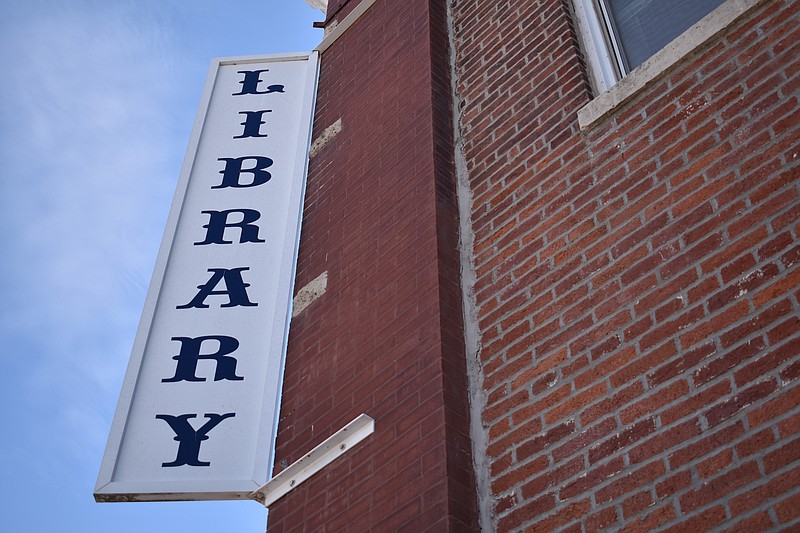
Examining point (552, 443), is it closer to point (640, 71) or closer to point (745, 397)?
point (745, 397)

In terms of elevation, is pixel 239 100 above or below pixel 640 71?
above

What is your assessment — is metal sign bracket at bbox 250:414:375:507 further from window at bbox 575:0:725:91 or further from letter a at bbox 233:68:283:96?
letter a at bbox 233:68:283:96

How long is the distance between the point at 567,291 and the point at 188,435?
→ 2263 millimetres

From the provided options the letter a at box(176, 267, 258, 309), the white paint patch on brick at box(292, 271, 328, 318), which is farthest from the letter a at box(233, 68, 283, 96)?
the white paint patch on brick at box(292, 271, 328, 318)

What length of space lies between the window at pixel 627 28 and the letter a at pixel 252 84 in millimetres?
2729

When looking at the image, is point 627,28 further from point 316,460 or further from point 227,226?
point 316,460

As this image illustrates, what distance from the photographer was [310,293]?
6.41m

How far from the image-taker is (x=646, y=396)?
4.16 metres

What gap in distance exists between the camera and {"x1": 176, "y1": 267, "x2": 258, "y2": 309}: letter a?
6.38 meters

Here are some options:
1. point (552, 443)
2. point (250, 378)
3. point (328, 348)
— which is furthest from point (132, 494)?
point (552, 443)

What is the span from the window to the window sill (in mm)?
418

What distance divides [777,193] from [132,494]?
3.52 metres

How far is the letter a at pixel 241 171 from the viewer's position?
7250 millimetres

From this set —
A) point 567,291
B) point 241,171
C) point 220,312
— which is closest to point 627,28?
point 567,291
